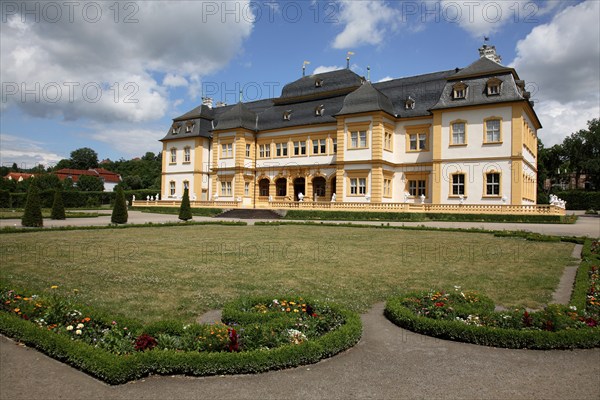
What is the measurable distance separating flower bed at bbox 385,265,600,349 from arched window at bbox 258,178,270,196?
3841 centimetres

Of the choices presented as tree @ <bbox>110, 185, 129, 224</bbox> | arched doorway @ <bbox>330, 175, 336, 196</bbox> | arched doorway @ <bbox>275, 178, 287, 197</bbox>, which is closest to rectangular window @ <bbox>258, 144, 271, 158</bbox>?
arched doorway @ <bbox>275, 178, 287, 197</bbox>

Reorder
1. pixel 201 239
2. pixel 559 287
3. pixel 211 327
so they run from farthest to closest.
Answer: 1. pixel 201 239
2. pixel 559 287
3. pixel 211 327

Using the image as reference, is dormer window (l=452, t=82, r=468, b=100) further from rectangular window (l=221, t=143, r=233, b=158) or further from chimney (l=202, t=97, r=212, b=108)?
chimney (l=202, t=97, r=212, b=108)

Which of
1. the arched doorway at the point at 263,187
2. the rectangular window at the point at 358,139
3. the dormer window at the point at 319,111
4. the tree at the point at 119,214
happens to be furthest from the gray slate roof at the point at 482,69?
the tree at the point at 119,214

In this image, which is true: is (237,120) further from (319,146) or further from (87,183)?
(87,183)

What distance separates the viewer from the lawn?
27.5 ft

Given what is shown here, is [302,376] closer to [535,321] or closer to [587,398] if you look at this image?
[587,398]

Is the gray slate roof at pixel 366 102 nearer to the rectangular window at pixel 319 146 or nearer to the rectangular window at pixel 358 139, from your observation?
the rectangular window at pixel 358 139

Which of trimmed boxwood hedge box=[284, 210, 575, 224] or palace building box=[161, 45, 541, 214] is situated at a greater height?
palace building box=[161, 45, 541, 214]

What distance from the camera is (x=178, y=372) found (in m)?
5.05

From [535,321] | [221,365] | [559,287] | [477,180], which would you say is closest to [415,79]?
[477,180]

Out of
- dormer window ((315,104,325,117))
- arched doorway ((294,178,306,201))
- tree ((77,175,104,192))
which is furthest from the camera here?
tree ((77,175,104,192))

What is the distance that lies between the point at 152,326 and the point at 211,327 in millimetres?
843

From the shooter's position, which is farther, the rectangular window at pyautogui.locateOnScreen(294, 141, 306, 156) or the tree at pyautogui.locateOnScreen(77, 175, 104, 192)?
the tree at pyautogui.locateOnScreen(77, 175, 104, 192)
